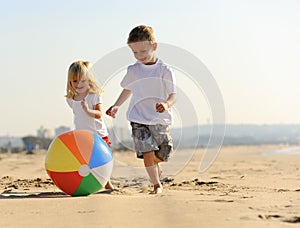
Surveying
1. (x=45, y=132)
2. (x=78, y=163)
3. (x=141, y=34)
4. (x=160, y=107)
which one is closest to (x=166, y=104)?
(x=160, y=107)

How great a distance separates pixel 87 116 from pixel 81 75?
20.7 inches

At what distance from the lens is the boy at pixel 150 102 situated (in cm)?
681

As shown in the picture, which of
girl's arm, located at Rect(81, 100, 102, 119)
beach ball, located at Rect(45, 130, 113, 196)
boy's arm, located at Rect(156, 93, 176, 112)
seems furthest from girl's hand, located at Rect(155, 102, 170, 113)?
girl's arm, located at Rect(81, 100, 102, 119)

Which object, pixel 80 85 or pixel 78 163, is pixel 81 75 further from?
pixel 78 163

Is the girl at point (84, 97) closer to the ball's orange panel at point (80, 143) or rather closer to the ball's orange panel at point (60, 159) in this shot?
the ball's orange panel at point (80, 143)

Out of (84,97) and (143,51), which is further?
(84,97)

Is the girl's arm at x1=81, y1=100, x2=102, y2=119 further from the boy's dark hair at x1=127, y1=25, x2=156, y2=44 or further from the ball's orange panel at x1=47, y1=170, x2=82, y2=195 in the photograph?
the ball's orange panel at x1=47, y1=170, x2=82, y2=195

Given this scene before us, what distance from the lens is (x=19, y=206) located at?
5.44 m

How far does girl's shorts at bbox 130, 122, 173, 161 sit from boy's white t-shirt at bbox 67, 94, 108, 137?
0.58 meters

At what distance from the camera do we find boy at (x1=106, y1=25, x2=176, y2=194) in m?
6.81

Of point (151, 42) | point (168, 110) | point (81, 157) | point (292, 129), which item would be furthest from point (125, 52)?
point (292, 129)

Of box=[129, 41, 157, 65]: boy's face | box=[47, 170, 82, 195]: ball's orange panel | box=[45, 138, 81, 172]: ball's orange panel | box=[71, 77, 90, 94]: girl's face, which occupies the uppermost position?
box=[129, 41, 157, 65]: boy's face

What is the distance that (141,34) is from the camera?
6.79 m

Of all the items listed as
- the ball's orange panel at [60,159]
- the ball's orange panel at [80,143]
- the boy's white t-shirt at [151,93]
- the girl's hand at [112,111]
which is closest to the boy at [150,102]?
the boy's white t-shirt at [151,93]
